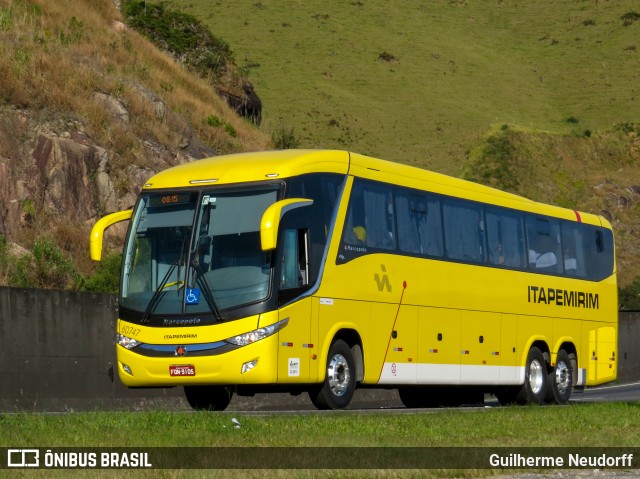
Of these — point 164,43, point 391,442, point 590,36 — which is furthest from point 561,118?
point 391,442

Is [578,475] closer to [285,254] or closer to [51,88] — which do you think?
[285,254]

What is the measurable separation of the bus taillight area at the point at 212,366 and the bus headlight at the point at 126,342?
0.24 meters

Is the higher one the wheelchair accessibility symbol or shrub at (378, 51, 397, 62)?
shrub at (378, 51, 397, 62)

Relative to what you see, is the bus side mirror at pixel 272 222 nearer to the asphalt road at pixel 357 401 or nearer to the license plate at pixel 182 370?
the license plate at pixel 182 370

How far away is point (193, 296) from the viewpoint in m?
19.3

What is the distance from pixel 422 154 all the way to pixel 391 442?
256 feet

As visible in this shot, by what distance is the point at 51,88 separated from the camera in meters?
34.1

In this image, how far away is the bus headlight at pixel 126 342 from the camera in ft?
64.7

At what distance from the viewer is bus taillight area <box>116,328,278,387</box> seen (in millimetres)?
18859

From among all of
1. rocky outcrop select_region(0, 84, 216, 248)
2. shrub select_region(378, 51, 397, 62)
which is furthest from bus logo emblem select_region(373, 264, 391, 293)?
shrub select_region(378, 51, 397, 62)

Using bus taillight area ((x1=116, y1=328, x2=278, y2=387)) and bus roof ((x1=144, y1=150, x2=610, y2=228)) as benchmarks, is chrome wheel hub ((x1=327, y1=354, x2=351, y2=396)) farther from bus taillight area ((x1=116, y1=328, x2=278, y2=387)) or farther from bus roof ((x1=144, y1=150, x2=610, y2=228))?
bus roof ((x1=144, y1=150, x2=610, y2=228))

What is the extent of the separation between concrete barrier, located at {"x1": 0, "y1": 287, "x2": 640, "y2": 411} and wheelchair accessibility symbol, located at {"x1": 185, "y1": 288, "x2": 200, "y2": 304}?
3330mm

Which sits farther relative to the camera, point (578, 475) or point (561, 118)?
point (561, 118)

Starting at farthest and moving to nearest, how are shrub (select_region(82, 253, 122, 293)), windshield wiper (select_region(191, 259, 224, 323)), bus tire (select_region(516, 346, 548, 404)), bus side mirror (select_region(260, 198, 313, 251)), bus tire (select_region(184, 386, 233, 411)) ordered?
shrub (select_region(82, 253, 122, 293)) < bus tire (select_region(516, 346, 548, 404)) < bus tire (select_region(184, 386, 233, 411)) < windshield wiper (select_region(191, 259, 224, 323)) < bus side mirror (select_region(260, 198, 313, 251))
